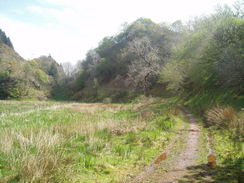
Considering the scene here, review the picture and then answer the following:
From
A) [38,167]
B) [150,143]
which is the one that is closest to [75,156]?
[38,167]

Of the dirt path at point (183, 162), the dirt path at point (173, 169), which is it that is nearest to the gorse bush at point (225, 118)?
the dirt path at point (183, 162)

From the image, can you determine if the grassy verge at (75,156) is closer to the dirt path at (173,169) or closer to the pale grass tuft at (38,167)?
the pale grass tuft at (38,167)

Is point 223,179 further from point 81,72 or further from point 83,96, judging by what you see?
point 81,72

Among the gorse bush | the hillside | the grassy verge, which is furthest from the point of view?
the gorse bush

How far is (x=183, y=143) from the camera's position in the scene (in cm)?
943

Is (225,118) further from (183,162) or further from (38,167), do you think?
(38,167)

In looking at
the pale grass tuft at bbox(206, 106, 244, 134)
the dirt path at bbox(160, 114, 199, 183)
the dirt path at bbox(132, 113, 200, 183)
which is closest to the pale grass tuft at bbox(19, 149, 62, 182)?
the dirt path at bbox(132, 113, 200, 183)

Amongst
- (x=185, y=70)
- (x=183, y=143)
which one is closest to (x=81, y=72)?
(x=185, y=70)

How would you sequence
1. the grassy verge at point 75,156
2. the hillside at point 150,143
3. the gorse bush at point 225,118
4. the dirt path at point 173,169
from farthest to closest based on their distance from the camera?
1. the gorse bush at point 225,118
2. the dirt path at point 173,169
3. the hillside at point 150,143
4. the grassy verge at point 75,156

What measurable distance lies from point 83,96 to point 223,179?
82050mm

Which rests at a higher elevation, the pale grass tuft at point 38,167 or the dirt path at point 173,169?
the pale grass tuft at point 38,167

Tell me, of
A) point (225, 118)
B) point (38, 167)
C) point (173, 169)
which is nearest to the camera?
point (38, 167)

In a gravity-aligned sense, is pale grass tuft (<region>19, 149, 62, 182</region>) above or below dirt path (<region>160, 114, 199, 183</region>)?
above

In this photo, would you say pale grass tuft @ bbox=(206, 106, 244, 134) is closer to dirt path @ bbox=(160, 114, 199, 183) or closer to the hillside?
the hillside
